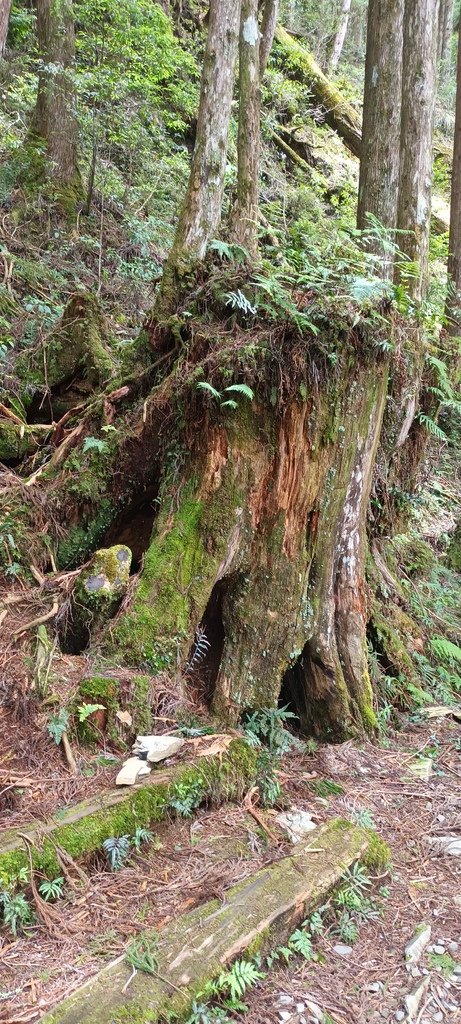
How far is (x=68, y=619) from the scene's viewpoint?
4371 millimetres

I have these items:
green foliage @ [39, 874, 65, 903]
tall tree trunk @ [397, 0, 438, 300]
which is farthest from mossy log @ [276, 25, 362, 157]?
green foliage @ [39, 874, 65, 903]

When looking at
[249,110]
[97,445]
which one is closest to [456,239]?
[249,110]

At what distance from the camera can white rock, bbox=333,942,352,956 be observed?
2.85 meters

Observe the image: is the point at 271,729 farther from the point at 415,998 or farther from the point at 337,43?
the point at 337,43

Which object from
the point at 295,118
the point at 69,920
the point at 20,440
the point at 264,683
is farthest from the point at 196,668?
the point at 295,118

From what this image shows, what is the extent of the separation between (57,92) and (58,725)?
34.8 ft

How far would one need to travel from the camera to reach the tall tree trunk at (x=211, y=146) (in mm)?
5934

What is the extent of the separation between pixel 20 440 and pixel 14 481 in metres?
0.90

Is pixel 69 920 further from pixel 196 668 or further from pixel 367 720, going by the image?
pixel 367 720

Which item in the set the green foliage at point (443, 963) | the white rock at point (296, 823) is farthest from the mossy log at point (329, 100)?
the green foliage at point (443, 963)

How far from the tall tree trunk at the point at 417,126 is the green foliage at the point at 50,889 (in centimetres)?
652

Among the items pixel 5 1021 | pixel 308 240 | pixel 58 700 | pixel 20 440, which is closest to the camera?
pixel 5 1021

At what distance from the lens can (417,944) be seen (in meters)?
2.94

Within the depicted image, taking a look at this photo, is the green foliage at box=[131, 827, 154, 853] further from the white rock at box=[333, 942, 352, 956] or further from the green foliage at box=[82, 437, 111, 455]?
the green foliage at box=[82, 437, 111, 455]
